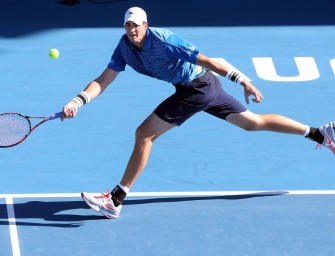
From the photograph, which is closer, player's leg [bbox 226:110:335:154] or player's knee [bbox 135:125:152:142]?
player's knee [bbox 135:125:152:142]

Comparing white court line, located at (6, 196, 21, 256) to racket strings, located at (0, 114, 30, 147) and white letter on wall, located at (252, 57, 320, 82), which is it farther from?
white letter on wall, located at (252, 57, 320, 82)

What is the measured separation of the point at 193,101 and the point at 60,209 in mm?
1551

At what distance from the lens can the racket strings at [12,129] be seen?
393 inches

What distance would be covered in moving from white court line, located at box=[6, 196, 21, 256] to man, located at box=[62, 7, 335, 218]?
679 mm

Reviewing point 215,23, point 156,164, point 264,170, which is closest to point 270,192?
point 264,170

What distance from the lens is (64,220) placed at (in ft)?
33.1

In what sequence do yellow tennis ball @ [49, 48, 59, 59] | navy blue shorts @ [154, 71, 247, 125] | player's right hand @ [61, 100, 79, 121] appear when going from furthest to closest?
yellow tennis ball @ [49, 48, 59, 59] → navy blue shorts @ [154, 71, 247, 125] → player's right hand @ [61, 100, 79, 121]

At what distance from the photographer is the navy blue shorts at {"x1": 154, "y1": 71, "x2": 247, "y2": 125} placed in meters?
10.1

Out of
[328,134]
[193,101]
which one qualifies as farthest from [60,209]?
[328,134]

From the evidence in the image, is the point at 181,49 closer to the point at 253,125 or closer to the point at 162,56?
the point at 162,56

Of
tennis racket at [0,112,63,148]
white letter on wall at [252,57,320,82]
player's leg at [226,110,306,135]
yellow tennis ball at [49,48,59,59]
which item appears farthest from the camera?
white letter on wall at [252,57,320,82]

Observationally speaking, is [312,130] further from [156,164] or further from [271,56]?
[271,56]

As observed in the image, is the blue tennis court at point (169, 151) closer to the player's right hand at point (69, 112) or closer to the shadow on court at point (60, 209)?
the shadow on court at point (60, 209)

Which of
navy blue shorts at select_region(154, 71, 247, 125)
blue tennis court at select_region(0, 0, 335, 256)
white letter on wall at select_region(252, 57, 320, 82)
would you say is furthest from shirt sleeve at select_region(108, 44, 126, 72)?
white letter on wall at select_region(252, 57, 320, 82)
